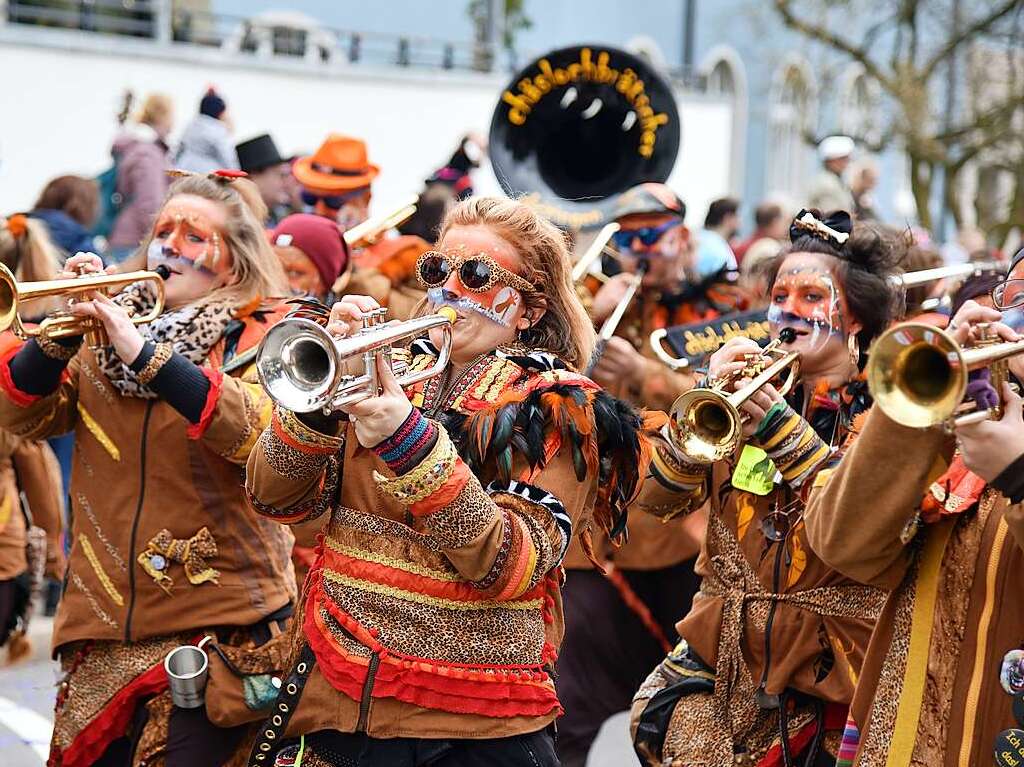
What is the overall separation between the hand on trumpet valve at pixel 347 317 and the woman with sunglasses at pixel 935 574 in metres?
0.93

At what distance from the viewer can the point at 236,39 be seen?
1633 centimetres

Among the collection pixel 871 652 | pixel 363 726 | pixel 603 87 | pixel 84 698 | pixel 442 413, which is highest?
pixel 603 87

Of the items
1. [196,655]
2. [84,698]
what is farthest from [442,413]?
[84,698]

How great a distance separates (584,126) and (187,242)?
2947 millimetres

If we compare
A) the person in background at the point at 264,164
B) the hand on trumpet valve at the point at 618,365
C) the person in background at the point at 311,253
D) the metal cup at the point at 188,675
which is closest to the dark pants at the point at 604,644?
the hand on trumpet valve at the point at 618,365

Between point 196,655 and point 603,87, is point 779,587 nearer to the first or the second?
point 196,655

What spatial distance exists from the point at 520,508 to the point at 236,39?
45.7 ft

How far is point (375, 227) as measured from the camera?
663cm

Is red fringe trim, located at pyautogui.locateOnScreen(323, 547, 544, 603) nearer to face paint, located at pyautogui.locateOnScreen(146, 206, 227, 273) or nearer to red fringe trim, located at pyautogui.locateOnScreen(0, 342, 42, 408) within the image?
red fringe trim, located at pyautogui.locateOnScreen(0, 342, 42, 408)

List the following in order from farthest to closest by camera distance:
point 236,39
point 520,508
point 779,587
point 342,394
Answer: point 236,39 < point 779,587 < point 520,508 < point 342,394

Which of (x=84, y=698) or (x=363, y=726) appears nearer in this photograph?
(x=363, y=726)

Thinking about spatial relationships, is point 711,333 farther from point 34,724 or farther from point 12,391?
point 34,724

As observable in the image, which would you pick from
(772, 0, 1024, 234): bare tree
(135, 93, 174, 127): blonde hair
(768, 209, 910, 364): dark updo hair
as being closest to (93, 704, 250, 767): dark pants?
(768, 209, 910, 364): dark updo hair

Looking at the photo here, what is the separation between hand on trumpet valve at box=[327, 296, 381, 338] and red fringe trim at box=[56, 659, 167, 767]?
1.54m
